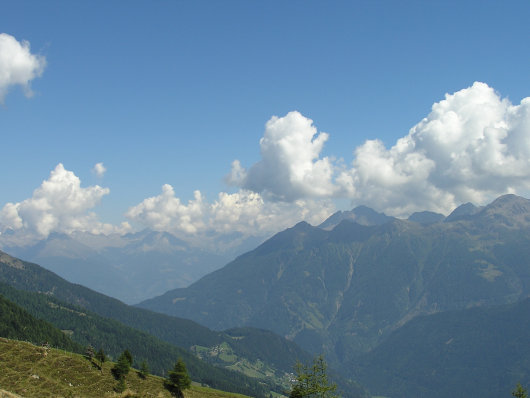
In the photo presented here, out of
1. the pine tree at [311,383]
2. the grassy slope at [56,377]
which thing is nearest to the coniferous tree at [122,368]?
the grassy slope at [56,377]

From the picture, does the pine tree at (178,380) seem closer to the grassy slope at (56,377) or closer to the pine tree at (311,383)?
the grassy slope at (56,377)

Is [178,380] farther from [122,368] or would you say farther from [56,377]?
[56,377]

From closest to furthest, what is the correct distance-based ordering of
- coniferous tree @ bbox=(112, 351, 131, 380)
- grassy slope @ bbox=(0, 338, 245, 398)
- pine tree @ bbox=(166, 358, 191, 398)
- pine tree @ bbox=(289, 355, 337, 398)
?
pine tree @ bbox=(289, 355, 337, 398) < grassy slope @ bbox=(0, 338, 245, 398) < coniferous tree @ bbox=(112, 351, 131, 380) < pine tree @ bbox=(166, 358, 191, 398)

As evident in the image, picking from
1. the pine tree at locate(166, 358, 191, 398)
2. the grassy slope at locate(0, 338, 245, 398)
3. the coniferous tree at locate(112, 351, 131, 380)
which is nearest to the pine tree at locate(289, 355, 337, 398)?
the pine tree at locate(166, 358, 191, 398)

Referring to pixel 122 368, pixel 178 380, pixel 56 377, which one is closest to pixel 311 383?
pixel 178 380

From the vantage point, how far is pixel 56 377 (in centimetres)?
8956

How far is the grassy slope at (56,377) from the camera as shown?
84.2 meters

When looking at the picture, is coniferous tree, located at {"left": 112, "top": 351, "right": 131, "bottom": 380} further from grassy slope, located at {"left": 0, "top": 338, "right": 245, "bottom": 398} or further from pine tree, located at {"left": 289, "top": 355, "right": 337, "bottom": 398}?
pine tree, located at {"left": 289, "top": 355, "right": 337, "bottom": 398}

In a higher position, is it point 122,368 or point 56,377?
point 122,368

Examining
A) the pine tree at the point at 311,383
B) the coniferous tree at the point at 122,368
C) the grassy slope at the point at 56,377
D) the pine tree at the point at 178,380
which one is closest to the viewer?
the pine tree at the point at 311,383

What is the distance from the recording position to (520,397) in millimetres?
96500

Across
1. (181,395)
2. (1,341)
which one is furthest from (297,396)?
(1,341)

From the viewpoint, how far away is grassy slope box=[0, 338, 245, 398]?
84.2 meters

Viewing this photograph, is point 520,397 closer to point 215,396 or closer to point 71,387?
point 215,396
